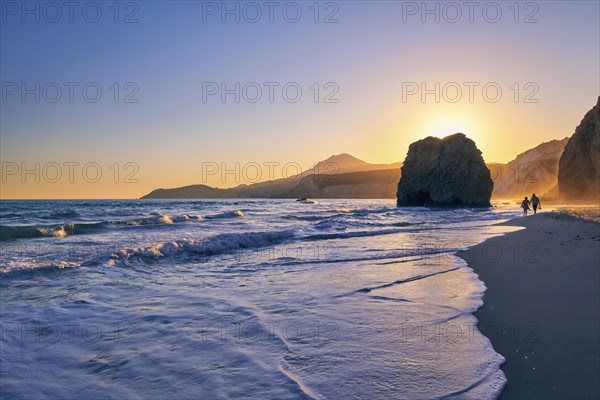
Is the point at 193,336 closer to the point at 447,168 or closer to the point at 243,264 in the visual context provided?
the point at 243,264

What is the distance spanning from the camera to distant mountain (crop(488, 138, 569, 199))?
97312mm

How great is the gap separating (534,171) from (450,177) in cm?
5187

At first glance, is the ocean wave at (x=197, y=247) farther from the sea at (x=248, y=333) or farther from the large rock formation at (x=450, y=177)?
the large rock formation at (x=450, y=177)

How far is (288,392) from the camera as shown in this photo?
2.67m

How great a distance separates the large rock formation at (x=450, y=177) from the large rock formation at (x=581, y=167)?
10480 mm

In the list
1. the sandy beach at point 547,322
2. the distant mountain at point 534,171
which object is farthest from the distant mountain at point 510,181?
the sandy beach at point 547,322

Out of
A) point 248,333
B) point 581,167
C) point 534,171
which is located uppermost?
point 534,171

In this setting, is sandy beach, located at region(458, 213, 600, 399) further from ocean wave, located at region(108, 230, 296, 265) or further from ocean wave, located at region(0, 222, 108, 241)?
ocean wave, located at region(0, 222, 108, 241)

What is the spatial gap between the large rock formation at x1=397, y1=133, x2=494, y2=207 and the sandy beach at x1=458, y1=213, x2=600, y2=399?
57.5m

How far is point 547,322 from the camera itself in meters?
3.87

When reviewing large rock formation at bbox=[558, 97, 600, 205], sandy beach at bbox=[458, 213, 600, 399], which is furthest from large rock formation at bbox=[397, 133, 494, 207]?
sandy beach at bbox=[458, 213, 600, 399]

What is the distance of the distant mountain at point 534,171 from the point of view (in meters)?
97.3

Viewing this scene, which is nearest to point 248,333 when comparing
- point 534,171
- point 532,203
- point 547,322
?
point 547,322

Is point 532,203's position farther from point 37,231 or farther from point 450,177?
point 37,231
